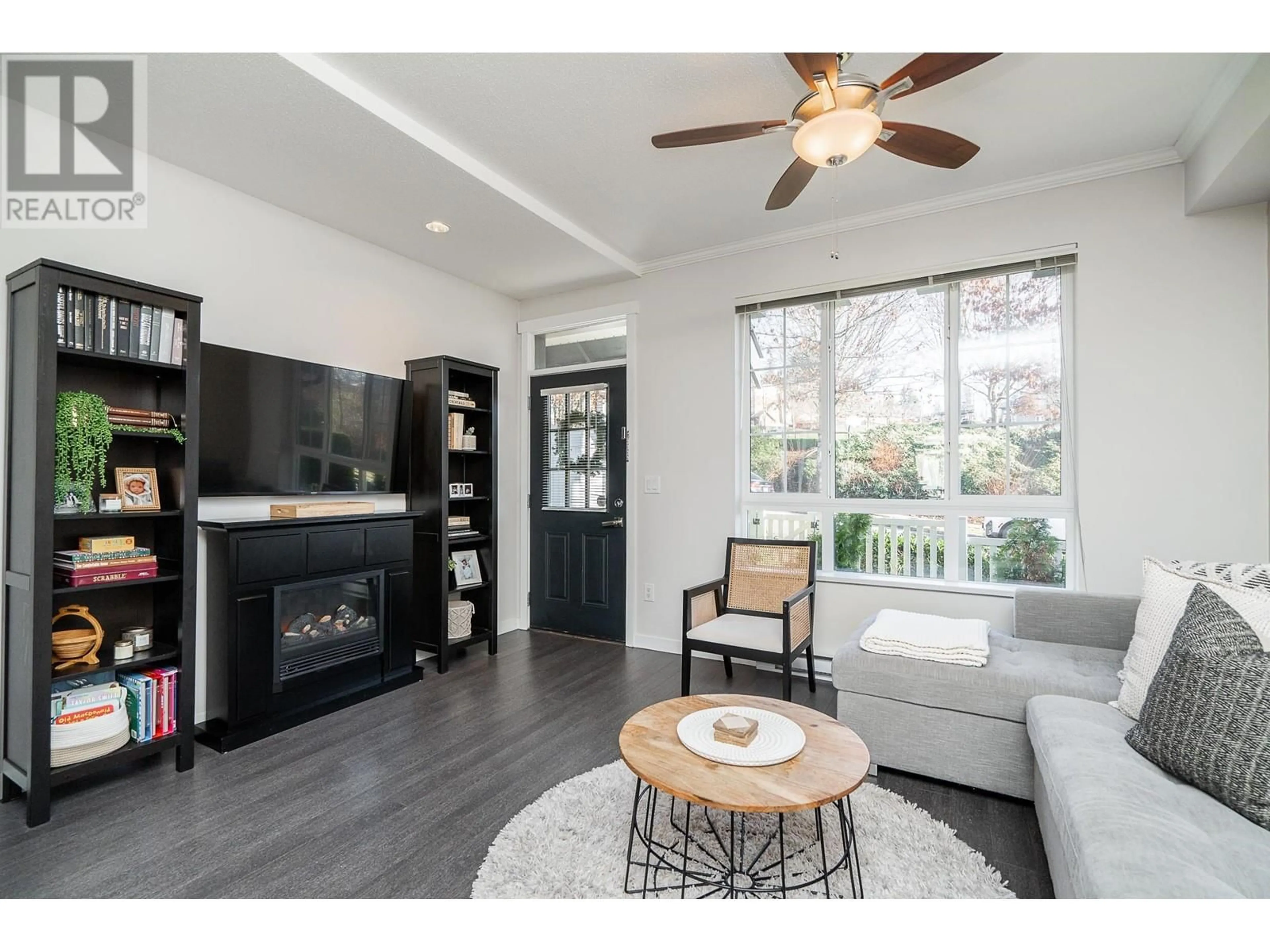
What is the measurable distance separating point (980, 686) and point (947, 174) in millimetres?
2442

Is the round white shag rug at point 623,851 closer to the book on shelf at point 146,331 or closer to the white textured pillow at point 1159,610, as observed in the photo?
the white textured pillow at point 1159,610

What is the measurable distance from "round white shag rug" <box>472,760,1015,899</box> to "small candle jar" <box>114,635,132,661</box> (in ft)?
5.43

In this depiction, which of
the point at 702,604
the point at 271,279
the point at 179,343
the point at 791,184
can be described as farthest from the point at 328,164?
the point at 702,604

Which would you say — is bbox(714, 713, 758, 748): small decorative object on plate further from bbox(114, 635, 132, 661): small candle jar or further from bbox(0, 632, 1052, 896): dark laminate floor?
bbox(114, 635, 132, 661): small candle jar

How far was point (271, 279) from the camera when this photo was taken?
3062mm

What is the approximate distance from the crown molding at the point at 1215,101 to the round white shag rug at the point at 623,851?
287 cm

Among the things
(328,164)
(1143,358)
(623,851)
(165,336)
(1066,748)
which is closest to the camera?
(1066,748)

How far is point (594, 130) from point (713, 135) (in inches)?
29.6

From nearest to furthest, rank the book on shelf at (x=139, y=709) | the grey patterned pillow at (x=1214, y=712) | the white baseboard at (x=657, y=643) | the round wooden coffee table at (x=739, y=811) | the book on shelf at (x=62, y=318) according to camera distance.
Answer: the grey patterned pillow at (x=1214, y=712) < the round wooden coffee table at (x=739, y=811) < the book on shelf at (x=62, y=318) < the book on shelf at (x=139, y=709) < the white baseboard at (x=657, y=643)

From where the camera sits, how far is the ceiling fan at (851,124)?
1.66 meters

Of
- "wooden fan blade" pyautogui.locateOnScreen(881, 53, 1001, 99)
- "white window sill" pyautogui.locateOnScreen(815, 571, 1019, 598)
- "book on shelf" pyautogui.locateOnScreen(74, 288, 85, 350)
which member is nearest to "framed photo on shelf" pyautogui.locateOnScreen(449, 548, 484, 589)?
"book on shelf" pyautogui.locateOnScreen(74, 288, 85, 350)

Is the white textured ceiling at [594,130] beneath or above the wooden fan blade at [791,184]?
above

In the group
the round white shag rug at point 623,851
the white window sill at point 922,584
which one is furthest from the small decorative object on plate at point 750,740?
the white window sill at point 922,584

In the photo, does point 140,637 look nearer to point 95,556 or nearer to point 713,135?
point 95,556
